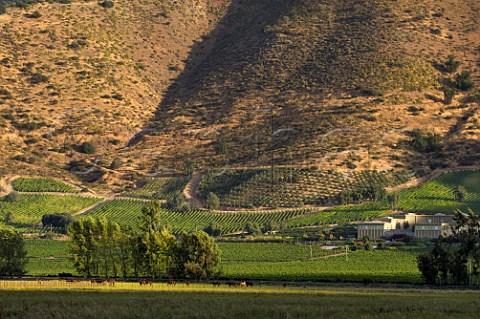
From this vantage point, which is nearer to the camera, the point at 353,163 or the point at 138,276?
the point at 138,276

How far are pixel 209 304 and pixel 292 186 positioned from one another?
407ft

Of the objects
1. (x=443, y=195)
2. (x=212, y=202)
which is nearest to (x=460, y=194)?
(x=443, y=195)

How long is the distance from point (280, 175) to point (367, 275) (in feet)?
250

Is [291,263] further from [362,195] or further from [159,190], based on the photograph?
[159,190]

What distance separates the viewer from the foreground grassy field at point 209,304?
58719 mm

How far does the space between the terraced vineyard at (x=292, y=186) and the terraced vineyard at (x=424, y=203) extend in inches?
204

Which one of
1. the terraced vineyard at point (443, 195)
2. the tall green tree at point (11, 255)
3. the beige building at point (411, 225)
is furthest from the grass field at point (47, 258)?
the terraced vineyard at point (443, 195)

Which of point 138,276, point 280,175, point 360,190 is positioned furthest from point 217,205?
point 138,276

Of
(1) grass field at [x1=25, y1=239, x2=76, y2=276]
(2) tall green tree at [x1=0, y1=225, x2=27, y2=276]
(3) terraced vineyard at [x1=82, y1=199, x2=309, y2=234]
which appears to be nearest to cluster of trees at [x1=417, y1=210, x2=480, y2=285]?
(2) tall green tree at [x1=0, y1=225, x2=27, y2=276]

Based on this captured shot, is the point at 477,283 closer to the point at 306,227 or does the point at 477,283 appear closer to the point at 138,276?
the point at 138,276

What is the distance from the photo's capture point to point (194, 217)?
182 m

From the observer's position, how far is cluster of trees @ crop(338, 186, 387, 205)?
181625 mm

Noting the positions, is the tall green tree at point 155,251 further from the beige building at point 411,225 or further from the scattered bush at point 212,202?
the scattered bush at point 212,202

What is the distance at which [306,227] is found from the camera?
168000 mm
